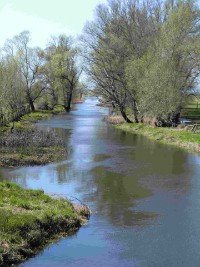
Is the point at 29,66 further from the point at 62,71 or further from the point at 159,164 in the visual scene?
the point at 159,164

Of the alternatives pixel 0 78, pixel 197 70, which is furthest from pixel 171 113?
pixel 0 78

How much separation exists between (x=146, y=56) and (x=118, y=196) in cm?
3545

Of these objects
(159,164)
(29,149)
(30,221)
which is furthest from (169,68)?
(30,221)

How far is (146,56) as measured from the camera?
53094 mm

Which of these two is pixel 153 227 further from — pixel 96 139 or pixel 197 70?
pixel 197 70

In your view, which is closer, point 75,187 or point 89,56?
point 75,187

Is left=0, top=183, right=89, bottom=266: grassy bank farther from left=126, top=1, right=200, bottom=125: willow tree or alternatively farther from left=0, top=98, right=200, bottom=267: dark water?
left=126, top=1, right=200, bottom=125: willow tree

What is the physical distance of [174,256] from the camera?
13164 mm

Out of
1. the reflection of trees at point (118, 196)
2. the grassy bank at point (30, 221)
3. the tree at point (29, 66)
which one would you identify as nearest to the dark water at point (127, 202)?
the reflection of trees at point (118, 196)

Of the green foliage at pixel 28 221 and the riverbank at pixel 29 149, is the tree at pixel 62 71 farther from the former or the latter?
the green foliage at pixel 28 221

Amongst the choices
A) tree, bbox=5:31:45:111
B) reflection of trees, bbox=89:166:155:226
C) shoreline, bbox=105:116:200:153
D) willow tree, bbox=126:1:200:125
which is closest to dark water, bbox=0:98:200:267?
reflection of trees, bbox=89:166:155:226

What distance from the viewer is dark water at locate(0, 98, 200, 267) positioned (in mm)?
13188

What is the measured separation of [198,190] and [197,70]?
33831 mm

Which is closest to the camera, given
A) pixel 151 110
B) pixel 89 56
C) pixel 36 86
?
pixel 151 110
